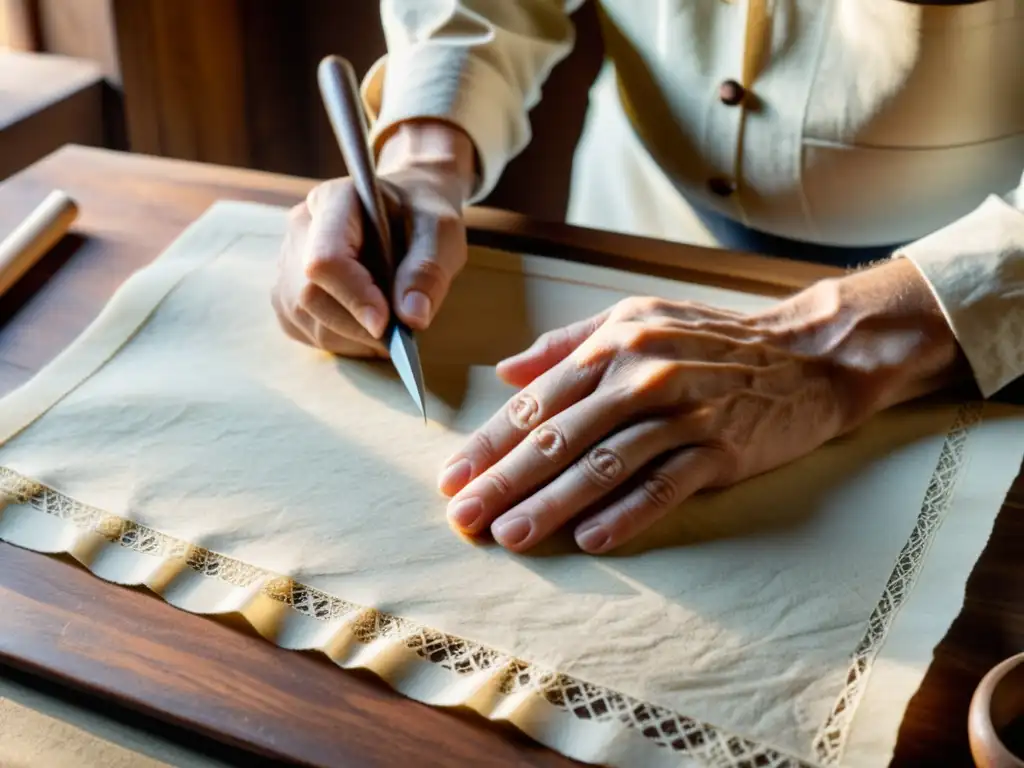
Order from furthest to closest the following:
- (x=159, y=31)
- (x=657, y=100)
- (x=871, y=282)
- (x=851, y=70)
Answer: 1. (x=159, y=31)
2. (x=657, y=100)
3. (x=851, y=70)
4. (x=871, y=282)

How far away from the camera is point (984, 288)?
704mm

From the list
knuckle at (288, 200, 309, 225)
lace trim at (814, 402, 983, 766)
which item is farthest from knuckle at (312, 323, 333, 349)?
lace trim at (814, 402, 983, 766)

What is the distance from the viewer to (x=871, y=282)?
716mm

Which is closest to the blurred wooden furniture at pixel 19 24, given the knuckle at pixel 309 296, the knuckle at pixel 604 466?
the knuckle at pixel 309 296

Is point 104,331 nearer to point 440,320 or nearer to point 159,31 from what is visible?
point 440,320

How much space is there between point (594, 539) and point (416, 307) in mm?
225

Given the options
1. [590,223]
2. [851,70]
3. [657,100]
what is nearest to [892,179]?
[851,70]

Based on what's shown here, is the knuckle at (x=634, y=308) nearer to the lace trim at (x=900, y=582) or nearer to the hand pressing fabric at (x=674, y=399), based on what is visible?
the hand pressing fabric at (x=674, y=399)

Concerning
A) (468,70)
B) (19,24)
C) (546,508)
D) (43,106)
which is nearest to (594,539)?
(546,508)

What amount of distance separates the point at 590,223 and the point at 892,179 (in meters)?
0.37

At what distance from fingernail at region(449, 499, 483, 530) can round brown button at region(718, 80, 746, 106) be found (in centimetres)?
51

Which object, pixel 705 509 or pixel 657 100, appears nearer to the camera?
pixel 705 509

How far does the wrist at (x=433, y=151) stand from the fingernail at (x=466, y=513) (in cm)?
37

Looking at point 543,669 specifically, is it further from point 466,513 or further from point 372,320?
point 372,320
